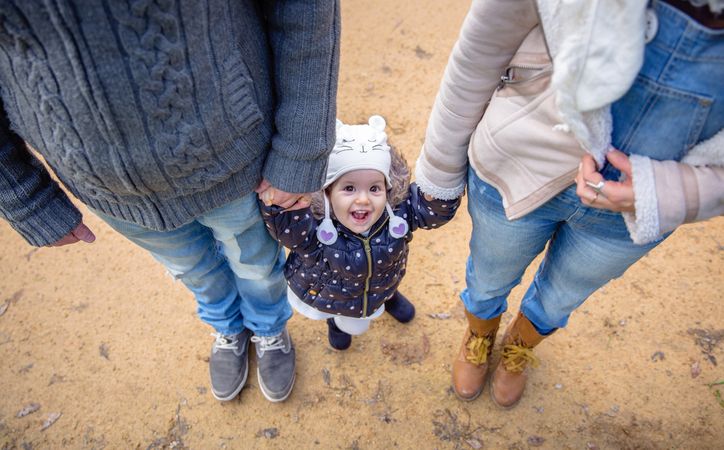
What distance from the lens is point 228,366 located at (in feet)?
7.32

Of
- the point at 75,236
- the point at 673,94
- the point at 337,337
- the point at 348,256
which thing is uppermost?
the point at 673,94

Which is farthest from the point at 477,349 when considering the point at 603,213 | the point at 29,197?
the point at 29,197

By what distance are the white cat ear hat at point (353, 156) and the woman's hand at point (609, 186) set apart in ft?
2.21

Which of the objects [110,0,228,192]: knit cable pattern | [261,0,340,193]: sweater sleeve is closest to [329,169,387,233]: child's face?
[261,0,340,193]: sweater sleeve

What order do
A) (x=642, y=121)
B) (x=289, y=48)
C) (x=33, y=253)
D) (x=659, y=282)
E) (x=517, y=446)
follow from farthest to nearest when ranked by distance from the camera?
(x=33, y=253) → (x=659, y=282) → (x=517, y=446) → (x=289, y=48) → (x=642, y=121)

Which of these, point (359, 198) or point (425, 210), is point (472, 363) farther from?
point (359, 198)

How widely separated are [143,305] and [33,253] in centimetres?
84

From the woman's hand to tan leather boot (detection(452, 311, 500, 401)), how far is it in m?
1.06

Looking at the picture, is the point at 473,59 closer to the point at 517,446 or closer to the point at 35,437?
the point at 517,446

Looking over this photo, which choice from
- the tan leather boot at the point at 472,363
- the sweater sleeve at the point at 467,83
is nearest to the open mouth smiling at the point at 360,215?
the sweater sleeve at the point at 467,83

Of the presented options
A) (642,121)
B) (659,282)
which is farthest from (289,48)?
(659,282)

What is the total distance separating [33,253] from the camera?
9.29 ft

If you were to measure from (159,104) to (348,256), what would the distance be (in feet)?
2.79

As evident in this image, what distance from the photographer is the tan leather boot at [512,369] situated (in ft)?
6.84
